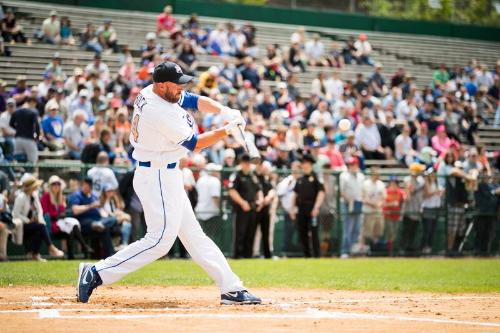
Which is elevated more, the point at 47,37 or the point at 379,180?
the point at 47,37

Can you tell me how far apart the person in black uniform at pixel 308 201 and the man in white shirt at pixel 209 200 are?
1.74m

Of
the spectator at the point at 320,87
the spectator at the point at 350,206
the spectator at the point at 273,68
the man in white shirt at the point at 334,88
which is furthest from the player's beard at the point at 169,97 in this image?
the spectator at the point at 273,68

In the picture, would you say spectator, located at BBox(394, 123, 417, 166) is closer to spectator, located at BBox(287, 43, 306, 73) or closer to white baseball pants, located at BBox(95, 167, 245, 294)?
spectator, located at BBox(287, 43, 306, 73)

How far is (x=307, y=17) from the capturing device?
35.9m

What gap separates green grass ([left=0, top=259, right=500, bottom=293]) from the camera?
11773 mm

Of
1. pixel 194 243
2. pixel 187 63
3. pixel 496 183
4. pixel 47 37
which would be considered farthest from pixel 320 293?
pixel 47 37

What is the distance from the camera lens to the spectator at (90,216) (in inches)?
641

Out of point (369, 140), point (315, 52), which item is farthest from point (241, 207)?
point (315, 52)

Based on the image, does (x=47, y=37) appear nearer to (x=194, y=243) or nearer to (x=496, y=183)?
(x=496, y=183)

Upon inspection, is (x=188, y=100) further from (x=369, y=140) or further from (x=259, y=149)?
(x=369, y=140)

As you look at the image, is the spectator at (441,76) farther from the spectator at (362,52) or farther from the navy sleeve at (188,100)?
the navy sleeve at (188,100)

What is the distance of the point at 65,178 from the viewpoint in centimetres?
1695

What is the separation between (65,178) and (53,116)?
2.49 m

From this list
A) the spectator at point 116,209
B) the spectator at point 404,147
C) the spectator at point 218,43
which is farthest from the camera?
the spectator at point 218,43
